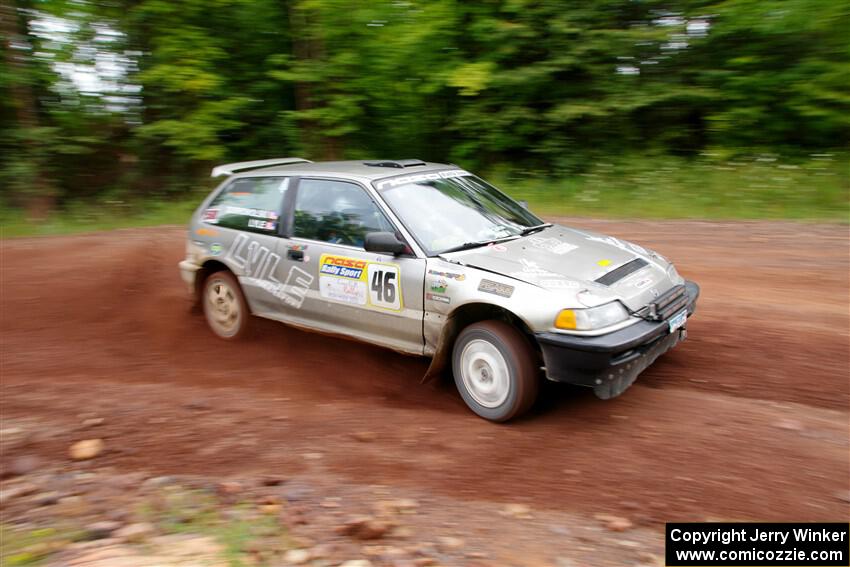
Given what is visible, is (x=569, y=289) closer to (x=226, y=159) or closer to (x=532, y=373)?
(x=532, y=373)

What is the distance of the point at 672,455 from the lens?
4012mm

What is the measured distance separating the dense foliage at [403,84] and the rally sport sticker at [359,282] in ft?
27.6

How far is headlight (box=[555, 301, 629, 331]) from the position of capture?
418 cm

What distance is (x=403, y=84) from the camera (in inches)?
554

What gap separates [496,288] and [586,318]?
622 millimetres

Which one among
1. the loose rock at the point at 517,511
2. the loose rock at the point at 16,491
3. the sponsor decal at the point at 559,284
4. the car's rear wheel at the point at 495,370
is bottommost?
the loose rock at the point at 16,491

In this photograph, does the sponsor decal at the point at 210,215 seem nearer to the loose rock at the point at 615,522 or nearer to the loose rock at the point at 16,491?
the loose rock at the point at 16,491

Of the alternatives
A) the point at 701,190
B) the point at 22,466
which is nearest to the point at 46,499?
the point at 22,466

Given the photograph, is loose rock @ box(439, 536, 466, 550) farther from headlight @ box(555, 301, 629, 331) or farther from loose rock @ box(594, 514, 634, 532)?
headlight @ box(555, 301, 629, 331)

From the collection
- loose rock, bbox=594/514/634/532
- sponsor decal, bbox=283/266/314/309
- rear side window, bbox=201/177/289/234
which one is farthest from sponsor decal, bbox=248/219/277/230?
loose rock, bbox=594/514/634/532

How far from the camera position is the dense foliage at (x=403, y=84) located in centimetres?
1213

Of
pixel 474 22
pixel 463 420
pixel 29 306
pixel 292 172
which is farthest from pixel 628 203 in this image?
pixel 29 306

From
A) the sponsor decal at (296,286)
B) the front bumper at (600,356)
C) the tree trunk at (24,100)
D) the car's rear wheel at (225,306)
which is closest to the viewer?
the front bumper at (600,356)

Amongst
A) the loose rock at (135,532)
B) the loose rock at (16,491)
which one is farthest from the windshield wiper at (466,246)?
the loose rock at (16,491)
